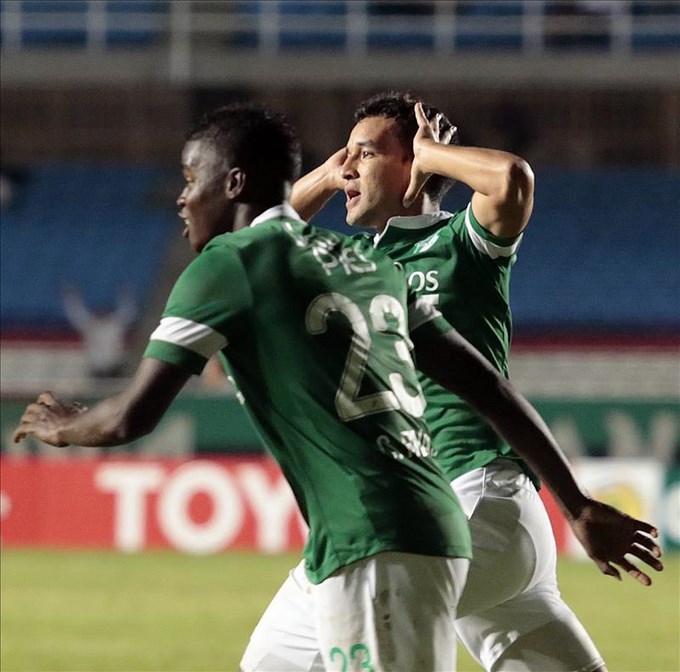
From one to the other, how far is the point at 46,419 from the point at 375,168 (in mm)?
1537

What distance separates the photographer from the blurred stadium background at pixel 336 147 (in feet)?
61.0

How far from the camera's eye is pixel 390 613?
3.39 metres

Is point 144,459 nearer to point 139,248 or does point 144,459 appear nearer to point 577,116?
point 139,248

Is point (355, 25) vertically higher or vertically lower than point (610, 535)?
higher

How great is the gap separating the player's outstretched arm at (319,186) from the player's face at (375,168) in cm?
21

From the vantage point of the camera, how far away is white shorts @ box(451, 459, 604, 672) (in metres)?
4.41

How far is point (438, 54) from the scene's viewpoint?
2248cm

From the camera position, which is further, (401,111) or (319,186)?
(319,186)

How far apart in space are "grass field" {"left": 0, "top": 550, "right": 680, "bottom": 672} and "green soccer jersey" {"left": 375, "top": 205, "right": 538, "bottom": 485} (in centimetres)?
449

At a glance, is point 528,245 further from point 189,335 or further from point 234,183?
point 189,335

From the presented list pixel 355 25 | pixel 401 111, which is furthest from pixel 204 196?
pixel 355 25

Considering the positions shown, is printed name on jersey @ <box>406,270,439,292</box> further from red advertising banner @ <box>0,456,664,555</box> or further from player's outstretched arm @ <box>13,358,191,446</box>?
red advertising banner @ <box>0,456,664,555</box>

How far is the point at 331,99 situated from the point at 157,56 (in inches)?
134

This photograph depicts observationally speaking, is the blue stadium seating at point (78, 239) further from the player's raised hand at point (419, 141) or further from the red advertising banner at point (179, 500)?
the player's raised hand at point (419, 141)
